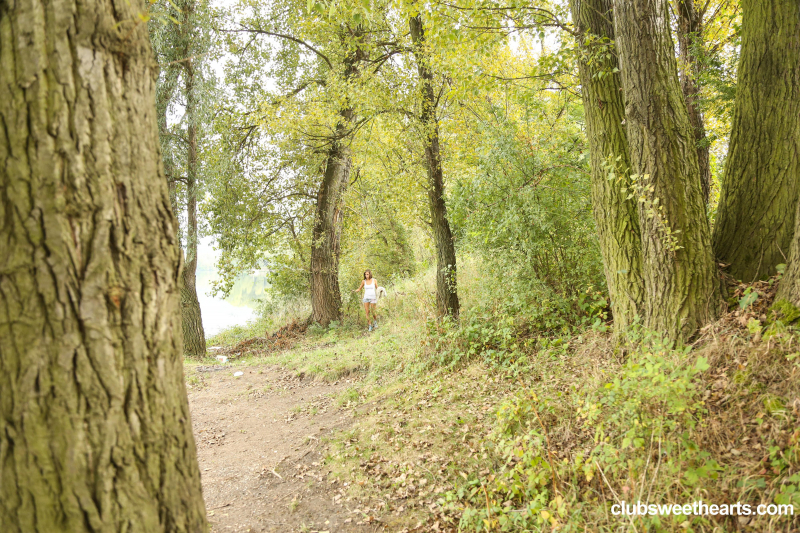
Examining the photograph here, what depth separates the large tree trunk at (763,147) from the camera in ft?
13.7

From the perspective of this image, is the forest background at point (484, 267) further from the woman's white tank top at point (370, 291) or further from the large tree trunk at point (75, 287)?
the woman's white tank top at point (370, 291)

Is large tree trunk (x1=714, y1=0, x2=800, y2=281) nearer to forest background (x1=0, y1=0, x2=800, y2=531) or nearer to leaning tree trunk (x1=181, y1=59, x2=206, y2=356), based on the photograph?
forest background (x1=0, y1=0, x2=800, y2=531)

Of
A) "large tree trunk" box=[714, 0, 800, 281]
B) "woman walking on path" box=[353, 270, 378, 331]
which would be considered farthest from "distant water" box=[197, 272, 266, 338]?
"large tree trunk" box=[714, 0, 800, 281]

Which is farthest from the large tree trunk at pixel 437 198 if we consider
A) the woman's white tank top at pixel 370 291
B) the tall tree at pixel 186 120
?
the tall tree at pixel 186 120

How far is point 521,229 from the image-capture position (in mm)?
6648

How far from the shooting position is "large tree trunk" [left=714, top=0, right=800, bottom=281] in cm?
417

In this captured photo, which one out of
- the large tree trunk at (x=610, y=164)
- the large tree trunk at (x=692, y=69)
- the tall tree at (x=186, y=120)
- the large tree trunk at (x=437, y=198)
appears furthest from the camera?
the tall tree at (x=186, y=120)

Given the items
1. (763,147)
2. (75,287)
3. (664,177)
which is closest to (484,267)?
(664,177)

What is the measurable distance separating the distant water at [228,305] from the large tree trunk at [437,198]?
313 inches

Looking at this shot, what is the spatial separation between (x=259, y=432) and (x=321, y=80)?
398 inches

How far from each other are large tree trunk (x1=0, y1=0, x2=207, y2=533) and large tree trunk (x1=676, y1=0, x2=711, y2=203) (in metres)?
6.93

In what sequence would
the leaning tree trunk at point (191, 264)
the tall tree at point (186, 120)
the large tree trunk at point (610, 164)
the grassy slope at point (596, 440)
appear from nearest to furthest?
1. the grassy slope at point (596, 440)
2. the large tree trunk at point (610, 164)
3. the tall tree at point (186, 120)
4. the leaning tree trunk at point (191, 264)

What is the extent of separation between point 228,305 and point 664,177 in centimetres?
5899

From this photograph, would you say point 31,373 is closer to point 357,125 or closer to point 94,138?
point 94,138
